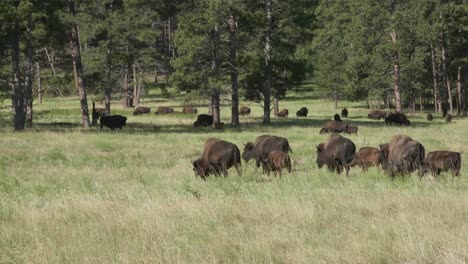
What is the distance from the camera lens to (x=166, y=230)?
665 cm

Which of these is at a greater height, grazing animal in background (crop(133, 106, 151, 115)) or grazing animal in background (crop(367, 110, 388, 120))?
grazing animal in background (crop(133, 106, 151, 115))

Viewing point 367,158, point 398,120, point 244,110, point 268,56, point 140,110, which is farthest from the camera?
point 244,110

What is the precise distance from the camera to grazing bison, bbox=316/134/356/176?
14.5m

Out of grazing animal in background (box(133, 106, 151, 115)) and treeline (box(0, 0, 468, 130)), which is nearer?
treeline (box(0, 0, 468, 130))

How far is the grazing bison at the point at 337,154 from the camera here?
47.6 ft

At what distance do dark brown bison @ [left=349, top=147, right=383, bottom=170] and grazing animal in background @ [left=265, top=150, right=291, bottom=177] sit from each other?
7.77ft

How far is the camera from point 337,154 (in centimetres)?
1459

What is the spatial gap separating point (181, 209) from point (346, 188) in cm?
405

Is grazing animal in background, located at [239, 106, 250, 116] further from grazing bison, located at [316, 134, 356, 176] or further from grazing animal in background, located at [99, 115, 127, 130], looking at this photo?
grazing bison, located at [316, 134, 356, 176]

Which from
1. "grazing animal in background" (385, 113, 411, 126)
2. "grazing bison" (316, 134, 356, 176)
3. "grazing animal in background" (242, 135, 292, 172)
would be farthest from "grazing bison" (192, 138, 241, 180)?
"grazing animal in background" (385, 113, 411, 126)

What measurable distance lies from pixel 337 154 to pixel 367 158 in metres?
1.35

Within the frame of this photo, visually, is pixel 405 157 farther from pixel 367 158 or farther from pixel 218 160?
pixel 218 160

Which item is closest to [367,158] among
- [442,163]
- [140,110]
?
[442,163]

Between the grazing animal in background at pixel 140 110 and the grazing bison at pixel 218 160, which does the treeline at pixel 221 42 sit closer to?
the grazing animal in background at pixel 140 110
